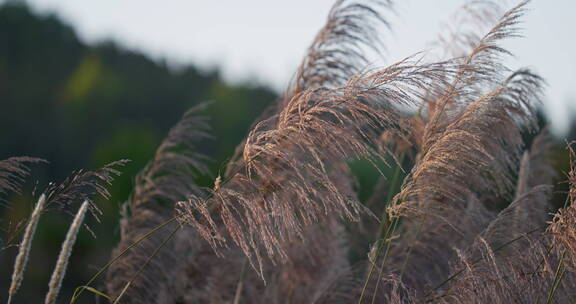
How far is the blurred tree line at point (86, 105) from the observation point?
98.7 ft

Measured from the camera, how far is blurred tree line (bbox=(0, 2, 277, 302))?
30094mm

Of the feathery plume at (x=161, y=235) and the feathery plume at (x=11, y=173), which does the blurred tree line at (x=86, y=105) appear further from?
the feathery plume at (x=11, y=173)

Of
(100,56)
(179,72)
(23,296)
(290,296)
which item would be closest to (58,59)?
(100,56)

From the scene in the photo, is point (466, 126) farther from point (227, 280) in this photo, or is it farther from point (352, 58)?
point (227, 280)

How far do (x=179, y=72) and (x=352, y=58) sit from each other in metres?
55.6

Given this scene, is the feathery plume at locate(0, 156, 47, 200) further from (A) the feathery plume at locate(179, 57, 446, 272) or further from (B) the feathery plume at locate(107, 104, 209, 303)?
(B) the feathery plume at locate(107, 104, 209, 303)

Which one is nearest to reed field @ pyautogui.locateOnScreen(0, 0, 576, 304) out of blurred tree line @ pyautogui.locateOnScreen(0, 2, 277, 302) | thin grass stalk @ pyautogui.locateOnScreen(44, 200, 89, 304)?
thin grass stalk @ pyautogui.locateOnScreen(44, 200, 89, 304)

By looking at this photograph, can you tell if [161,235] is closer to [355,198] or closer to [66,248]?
[355,198]

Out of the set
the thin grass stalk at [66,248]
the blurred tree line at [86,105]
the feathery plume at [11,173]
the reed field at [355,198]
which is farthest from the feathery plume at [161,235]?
the blurred tree line at [86,105]

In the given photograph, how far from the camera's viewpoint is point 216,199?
390 cm

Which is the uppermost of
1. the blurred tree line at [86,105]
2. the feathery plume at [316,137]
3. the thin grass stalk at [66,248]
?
the feathery plume at [316,137]

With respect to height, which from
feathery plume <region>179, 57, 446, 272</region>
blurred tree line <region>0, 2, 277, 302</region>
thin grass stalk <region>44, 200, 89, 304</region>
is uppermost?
feathery plume <region>179, 57, 446, 272</region>

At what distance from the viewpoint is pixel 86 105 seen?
4734cm

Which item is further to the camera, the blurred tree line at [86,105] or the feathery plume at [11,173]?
the blurred tree line at [86,105]
